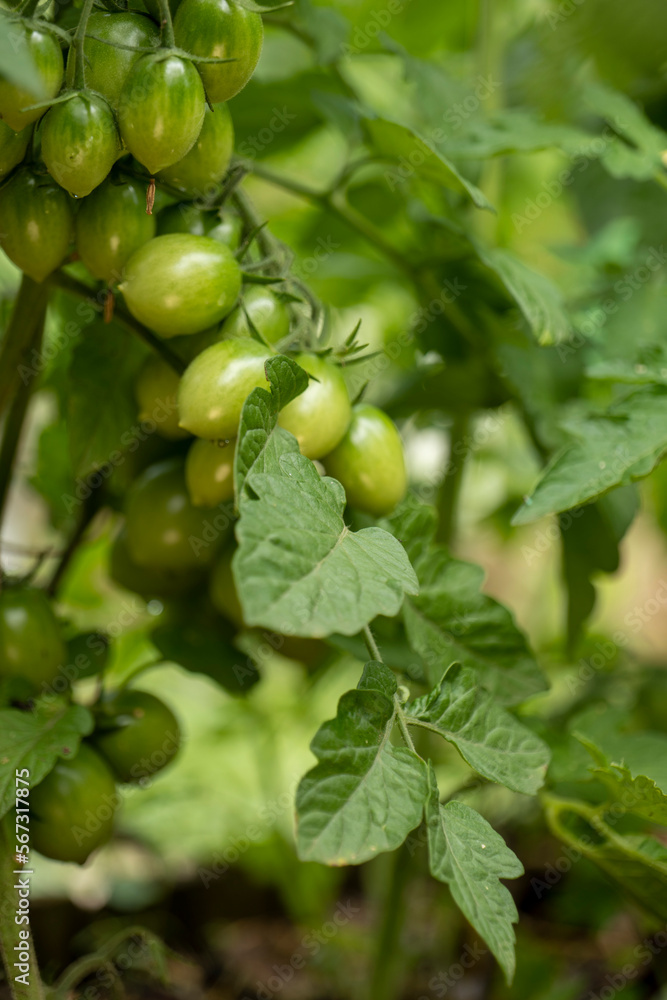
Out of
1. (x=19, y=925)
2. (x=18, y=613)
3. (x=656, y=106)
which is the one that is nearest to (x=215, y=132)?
(x=18, y=613)

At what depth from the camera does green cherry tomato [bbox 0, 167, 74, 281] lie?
1.31 ft

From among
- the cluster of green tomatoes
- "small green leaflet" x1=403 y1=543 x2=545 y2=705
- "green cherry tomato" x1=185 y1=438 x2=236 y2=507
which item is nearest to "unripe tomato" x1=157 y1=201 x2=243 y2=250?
Result: the cluster of green tomatoes

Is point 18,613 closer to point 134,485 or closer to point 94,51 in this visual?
point 134,485

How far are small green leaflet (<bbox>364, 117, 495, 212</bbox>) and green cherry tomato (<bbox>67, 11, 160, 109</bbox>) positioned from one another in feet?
0.56

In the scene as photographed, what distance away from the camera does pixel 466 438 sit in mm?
802

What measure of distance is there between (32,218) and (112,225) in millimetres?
36

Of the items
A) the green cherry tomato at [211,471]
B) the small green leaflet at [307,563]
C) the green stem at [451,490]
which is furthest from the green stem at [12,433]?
the green stem at [451,490]

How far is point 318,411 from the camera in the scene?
16.3 inches

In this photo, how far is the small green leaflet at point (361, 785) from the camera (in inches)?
12.1

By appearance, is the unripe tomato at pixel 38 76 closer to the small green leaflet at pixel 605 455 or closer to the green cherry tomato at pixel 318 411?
the green cherry tomato at pixel 318 411

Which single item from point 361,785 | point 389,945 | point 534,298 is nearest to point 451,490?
point 534,298

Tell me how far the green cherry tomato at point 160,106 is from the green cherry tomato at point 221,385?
0.09 meters

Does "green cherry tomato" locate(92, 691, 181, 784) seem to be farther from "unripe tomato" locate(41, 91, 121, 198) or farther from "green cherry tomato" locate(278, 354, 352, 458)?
"unripe tomato" locate(41, 91, 121, 198)

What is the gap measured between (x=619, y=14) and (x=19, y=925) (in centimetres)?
68
